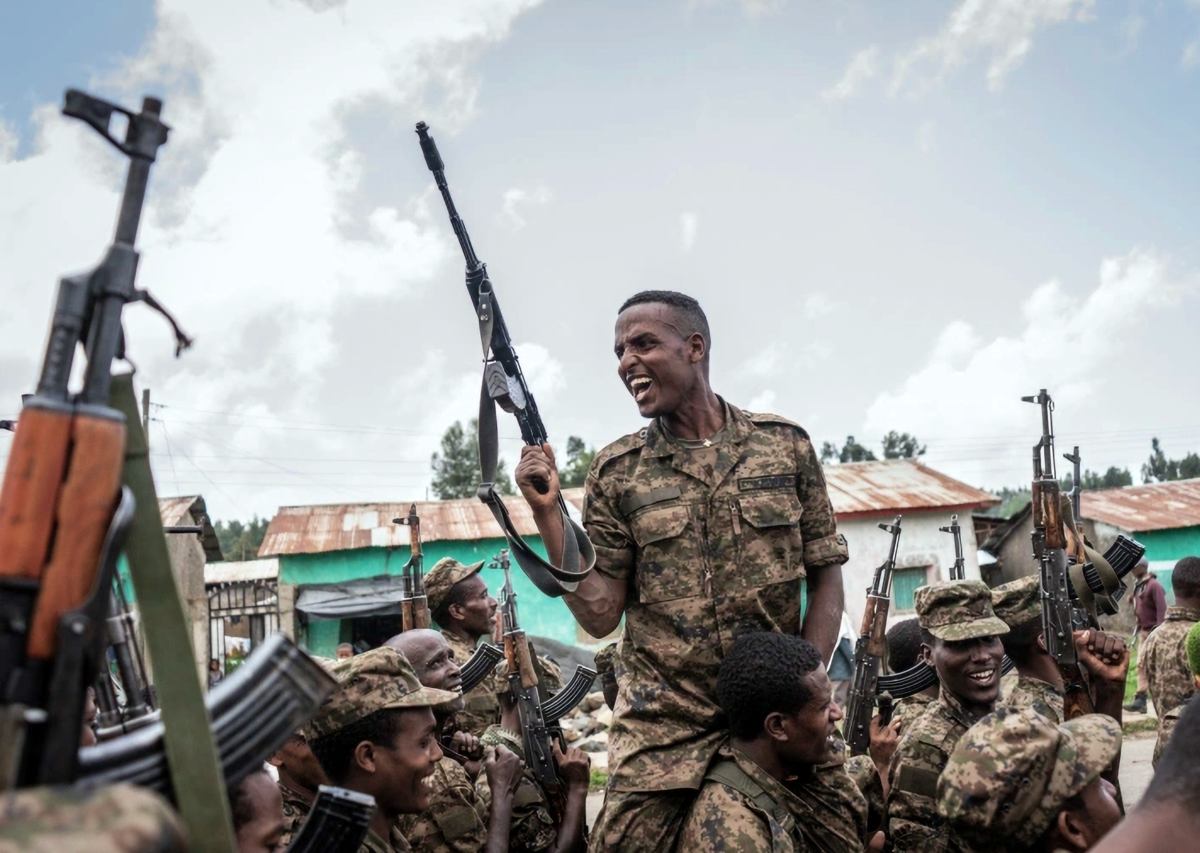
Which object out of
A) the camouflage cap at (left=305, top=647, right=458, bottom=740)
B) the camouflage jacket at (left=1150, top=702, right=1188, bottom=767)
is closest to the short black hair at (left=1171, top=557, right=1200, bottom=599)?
the camouflage jacket at (left=1150, top=702, right=1188, bottom=767)

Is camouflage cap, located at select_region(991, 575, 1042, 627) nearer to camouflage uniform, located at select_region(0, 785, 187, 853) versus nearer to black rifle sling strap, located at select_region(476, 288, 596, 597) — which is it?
black rifle sling strap, located at select_region(476, 288, 596, 597)

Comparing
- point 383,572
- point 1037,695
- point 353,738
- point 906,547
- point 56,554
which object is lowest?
point 1037,695

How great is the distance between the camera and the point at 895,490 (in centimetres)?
2388

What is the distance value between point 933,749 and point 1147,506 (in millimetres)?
25340

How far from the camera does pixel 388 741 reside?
334 centimetres

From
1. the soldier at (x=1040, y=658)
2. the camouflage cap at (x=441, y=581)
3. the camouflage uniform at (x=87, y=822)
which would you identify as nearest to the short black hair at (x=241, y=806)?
the camouflage uniform at (x=87, y=822)

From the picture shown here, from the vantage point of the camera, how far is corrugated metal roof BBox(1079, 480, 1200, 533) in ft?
79.7

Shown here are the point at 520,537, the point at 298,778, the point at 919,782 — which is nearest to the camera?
the point at 520,537

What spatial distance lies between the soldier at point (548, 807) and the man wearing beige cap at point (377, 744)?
4.00ft

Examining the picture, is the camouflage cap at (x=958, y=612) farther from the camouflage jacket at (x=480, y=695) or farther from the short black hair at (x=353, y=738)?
the short black hair at (x=353, y=738)

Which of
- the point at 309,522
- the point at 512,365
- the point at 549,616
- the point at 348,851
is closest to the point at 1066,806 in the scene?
the point at 348,851

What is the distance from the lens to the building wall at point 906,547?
22.1 m

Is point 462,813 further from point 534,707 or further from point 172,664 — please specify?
point 172,664

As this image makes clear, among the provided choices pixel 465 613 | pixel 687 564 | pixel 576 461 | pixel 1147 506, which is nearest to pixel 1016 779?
pixel 687 564
